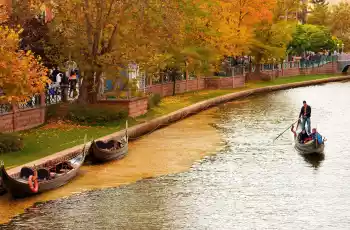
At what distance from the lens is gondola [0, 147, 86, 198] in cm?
3009

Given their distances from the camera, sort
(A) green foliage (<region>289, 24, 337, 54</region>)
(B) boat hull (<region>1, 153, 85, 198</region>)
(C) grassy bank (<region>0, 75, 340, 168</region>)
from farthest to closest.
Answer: (A) green foliage (<region>289, 24, 337, 54</region>)
(C) grassy bank (<region>0, 75, 340, 168</region>)
(B) boat hull (<region>1, 153, 85, 198</region>)

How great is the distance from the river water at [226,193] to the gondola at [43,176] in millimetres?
814

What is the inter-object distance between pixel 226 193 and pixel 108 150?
8259mm

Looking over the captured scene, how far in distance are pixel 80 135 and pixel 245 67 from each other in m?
48.3

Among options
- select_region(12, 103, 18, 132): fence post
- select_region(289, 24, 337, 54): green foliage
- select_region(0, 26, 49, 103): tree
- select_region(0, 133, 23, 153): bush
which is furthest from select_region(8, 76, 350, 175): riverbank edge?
select_region(289, 24, 337, 54): green foliage

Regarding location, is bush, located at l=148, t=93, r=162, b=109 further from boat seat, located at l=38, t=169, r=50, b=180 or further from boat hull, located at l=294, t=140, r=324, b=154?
boat seat, located at l=38, t=169, r=50, b=180

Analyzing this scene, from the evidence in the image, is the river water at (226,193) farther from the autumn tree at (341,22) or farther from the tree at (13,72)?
the autumn tree at (341,22)

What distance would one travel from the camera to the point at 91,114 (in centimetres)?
4750

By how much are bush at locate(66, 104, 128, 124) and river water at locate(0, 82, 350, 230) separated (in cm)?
262

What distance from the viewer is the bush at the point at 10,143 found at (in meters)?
36.3

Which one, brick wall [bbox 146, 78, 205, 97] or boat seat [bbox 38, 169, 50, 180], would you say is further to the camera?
brick wall [bbox 146, 78, 205, 97]

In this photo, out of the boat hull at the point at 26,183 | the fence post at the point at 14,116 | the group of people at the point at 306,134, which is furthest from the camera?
the fence post at the point at 14,116

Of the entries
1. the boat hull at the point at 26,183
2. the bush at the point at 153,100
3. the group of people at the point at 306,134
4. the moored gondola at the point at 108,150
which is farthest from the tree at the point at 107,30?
the boat hull at the point at 26,183

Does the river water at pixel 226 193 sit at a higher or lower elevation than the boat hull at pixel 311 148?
lower
